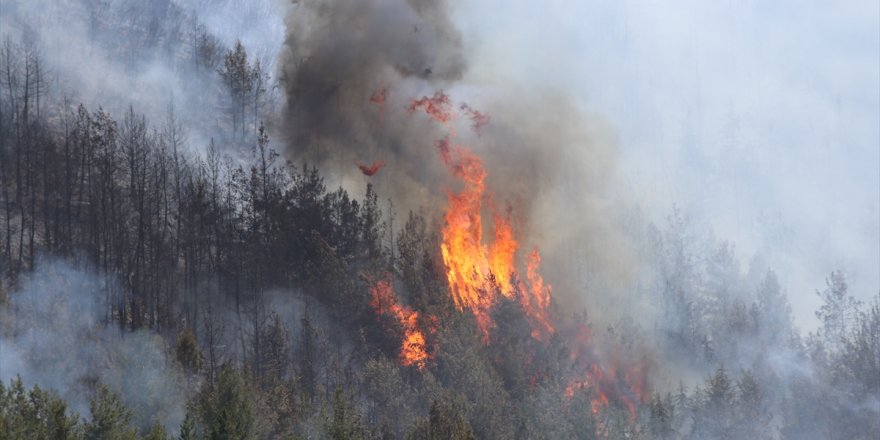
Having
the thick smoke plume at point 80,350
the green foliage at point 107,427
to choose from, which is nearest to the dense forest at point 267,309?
the thick smoke plume at point 80,350

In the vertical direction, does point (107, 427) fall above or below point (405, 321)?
below

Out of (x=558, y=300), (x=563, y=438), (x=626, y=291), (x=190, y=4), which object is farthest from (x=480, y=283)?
(x=190, y=4)

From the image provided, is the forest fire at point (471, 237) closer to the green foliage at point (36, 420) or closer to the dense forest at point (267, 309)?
the dense forest at point (267, 309)

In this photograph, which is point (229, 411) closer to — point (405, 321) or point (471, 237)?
point (405, 321)

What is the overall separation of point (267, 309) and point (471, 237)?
2192cm

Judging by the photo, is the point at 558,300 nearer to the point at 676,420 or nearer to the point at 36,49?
the point at 676,420

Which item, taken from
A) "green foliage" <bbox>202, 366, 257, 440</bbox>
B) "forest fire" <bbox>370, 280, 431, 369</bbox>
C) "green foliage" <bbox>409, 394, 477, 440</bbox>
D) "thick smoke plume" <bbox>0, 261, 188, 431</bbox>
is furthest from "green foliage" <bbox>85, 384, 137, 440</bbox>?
"forest fire" <bbox>370, 280, 431, 369</bbox>

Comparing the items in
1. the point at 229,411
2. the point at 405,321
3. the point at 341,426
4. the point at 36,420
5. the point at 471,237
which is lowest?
the point at 341,426

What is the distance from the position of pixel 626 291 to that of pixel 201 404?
7214 centimetres

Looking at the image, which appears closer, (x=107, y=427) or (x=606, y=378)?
(x=107, y=427)

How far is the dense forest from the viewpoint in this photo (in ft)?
261

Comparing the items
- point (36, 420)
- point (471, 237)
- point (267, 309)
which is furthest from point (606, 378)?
point (36, 420)

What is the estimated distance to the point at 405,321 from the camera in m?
99.6

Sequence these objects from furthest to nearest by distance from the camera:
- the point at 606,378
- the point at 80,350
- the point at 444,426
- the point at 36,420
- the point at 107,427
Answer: the point at 606,378
the point at 80,350
the point at 444,426
the point at 107,427
the point at 36,420
